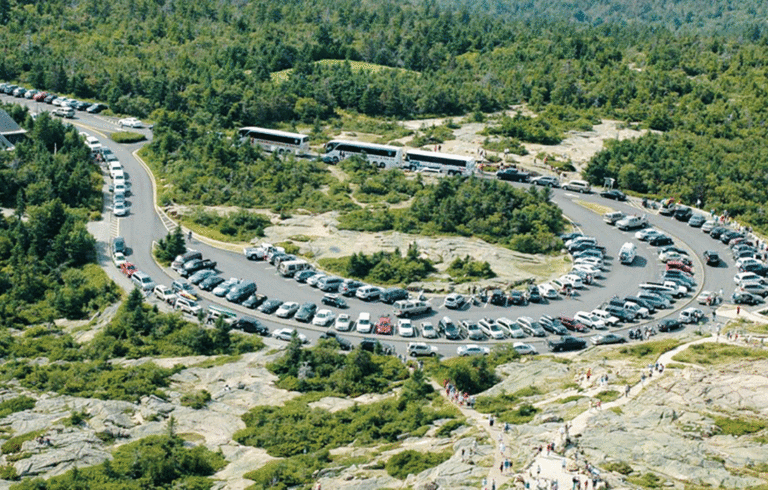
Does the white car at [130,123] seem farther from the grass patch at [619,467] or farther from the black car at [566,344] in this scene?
the grass patch at [619,467]

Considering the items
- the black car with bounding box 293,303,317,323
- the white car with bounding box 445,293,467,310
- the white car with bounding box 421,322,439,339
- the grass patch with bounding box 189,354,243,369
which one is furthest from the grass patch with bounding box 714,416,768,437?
the black car with bounding box 293,303,317,323

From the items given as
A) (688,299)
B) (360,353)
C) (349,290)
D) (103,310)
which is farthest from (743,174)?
(103,310)

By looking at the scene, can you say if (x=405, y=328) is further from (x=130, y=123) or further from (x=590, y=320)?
(x=130, y=123)

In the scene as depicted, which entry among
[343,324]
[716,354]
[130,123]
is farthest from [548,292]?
[130,123]

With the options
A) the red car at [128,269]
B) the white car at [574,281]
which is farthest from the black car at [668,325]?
the red car at [128,269]

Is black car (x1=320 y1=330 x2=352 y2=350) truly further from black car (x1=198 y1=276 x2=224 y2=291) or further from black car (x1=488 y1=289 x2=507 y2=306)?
black car (x1=488 y1=289 x2=507 y2=306)
